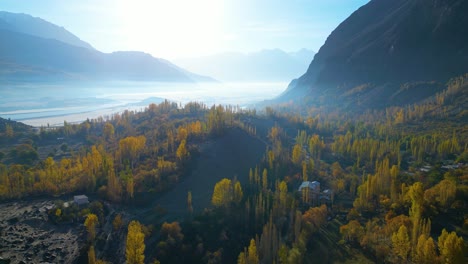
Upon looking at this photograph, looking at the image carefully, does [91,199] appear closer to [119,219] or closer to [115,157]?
[119,219]

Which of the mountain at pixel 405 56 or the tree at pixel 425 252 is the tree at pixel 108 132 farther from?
the mountain at pixel 405 56

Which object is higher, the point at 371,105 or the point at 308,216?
the point at 371,105

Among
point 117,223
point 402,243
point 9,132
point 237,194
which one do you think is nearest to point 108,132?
point 9,132

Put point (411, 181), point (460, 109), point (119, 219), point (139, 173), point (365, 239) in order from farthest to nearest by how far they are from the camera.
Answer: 1. point (460, 109)
2. point (139, 173)
3. point (411, 181)
4. point (119, 219)
5. point (365, 239)

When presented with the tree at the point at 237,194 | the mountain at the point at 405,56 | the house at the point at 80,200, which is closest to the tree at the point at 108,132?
the house at the point at 80,200

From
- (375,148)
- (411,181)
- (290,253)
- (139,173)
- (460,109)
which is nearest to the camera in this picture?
(290,253)

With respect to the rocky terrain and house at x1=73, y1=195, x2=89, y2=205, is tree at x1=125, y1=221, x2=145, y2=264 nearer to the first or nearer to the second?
the rocky terrain

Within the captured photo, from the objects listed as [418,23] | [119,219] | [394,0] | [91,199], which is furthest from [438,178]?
[394,0]
